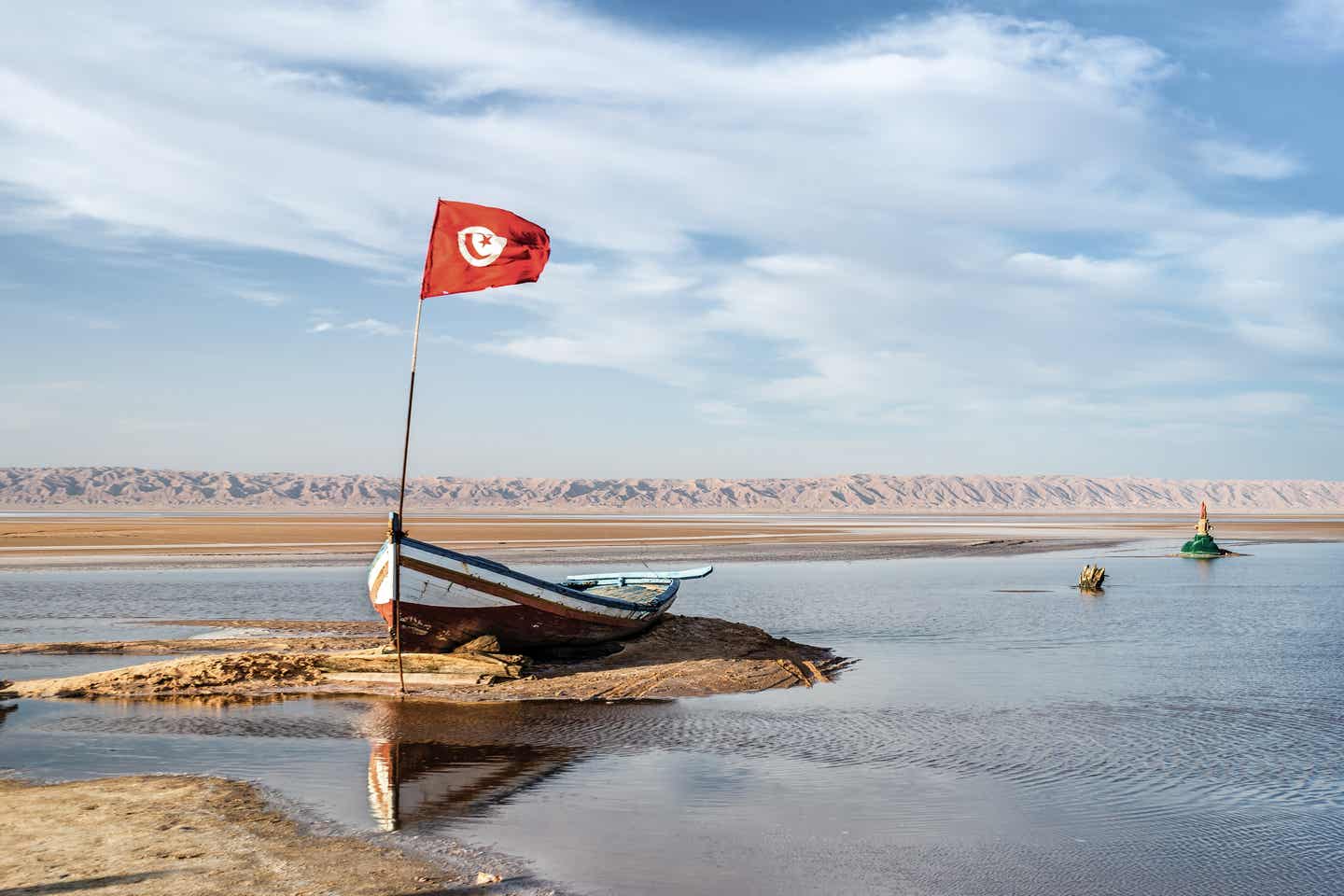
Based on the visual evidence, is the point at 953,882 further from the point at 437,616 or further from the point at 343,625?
the point at 343,625

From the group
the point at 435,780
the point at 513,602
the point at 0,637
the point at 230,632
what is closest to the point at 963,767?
the point at 435,780

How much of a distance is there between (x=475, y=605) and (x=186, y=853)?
31.8 ft

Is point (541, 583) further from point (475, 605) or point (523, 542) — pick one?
point (523, 542)

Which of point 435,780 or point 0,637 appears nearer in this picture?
point 435,780

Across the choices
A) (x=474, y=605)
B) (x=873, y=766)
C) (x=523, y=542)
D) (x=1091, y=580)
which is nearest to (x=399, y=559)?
(x=474, y=605)

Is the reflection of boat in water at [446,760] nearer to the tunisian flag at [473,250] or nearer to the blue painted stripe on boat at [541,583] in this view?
the blue painted stripe on boat at [541,583]

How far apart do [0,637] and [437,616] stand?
11246 millimetres

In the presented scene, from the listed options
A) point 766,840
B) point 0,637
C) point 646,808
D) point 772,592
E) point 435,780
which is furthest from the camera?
point 772,592

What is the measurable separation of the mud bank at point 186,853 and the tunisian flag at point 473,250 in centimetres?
804

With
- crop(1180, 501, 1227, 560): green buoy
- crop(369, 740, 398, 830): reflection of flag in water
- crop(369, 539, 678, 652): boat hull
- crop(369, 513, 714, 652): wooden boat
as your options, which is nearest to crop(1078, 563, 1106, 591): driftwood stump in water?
crop(369, 513, 714, 652): wooden boat

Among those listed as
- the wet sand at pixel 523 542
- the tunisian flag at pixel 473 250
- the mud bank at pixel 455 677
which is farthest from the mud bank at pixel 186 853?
the wet sand at pixel 523 542

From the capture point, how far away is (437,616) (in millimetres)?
18125

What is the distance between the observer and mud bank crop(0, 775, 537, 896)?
8.05m

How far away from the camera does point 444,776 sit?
39.0 feet
